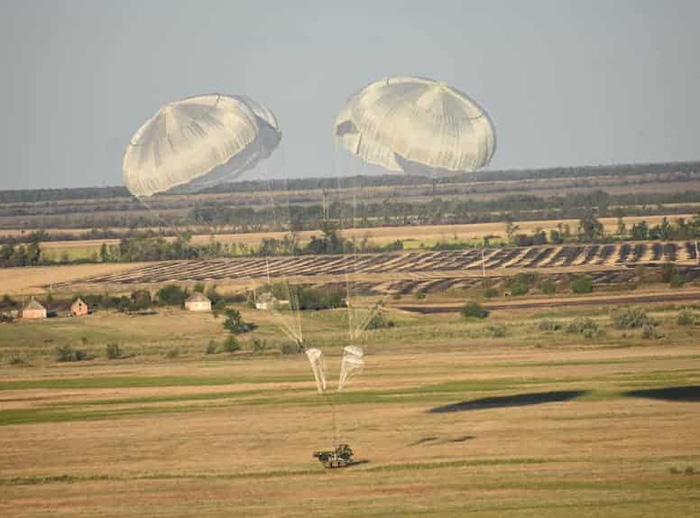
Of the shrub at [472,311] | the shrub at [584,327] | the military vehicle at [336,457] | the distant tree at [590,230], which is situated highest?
the distant tree at [590,230]

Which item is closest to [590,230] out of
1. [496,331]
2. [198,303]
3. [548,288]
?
[548,288]

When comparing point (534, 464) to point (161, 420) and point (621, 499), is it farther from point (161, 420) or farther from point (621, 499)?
point (161, 420)

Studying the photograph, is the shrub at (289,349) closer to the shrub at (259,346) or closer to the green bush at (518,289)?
the shrub at (259,346)

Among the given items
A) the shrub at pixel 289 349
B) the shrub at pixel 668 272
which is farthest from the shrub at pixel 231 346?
the shrub at pixel 668 272

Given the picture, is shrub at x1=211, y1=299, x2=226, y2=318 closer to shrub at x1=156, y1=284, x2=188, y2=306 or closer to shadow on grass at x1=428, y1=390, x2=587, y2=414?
shrub at x1=156, y1=284, x2=188, y2=306

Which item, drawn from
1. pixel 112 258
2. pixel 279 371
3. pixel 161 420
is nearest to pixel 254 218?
pixel 112 258

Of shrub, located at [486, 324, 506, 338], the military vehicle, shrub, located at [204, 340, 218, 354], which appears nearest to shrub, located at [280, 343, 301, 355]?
shrub, located at [204, 340, 218, 354]
